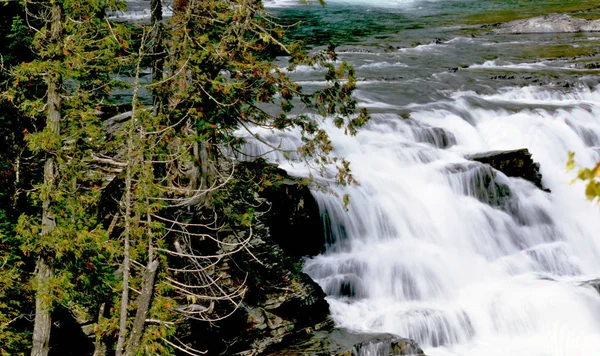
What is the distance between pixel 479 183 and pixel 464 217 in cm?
115

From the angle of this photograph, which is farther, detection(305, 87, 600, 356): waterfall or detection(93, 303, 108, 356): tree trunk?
detection(305, 87, 600, 356): waterfall

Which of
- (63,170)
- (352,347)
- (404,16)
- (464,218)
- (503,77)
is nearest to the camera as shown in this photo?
(63,170)

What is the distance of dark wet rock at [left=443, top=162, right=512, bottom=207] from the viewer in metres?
15.0

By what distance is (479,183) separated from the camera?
15.1m

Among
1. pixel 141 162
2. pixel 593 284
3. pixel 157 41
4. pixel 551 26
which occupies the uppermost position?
pixel 551 26

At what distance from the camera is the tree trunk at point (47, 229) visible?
25.3 ft

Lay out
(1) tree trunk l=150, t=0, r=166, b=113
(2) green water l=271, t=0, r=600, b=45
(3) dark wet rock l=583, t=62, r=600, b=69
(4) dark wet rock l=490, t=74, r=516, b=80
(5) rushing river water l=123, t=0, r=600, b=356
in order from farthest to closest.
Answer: (2) green water l=271, t=0, r=600, b=45
(3) dark wet rock l=583, t=62, r=600, b=69
(4) dark wet rock l=490, t=74, r=516, b=80
(5) rushing river water l=123, t=0, r=600, b=356
(1) tree trunk l=150, t=0, r=166, b=113

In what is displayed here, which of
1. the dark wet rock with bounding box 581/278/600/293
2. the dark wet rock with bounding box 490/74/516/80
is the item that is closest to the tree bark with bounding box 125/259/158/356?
the dark wet rock with bounding box 581/278/600/293

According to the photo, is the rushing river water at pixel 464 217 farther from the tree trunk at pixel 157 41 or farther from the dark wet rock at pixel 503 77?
the tree trunk at pixel 157 41

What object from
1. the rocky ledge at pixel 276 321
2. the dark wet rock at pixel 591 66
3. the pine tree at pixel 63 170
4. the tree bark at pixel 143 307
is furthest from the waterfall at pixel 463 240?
the dark wet rock at pixel 591 66

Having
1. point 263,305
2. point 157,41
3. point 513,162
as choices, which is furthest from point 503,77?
point 157,41

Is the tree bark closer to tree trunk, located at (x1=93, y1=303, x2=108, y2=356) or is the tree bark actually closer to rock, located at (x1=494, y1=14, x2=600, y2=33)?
tree trunk, located at (x1=93, y1=303, x2=108, y2=356)

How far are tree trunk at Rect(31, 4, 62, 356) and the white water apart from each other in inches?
183

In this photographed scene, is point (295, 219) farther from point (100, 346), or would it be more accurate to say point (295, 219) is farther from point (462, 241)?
point (100, 346)
